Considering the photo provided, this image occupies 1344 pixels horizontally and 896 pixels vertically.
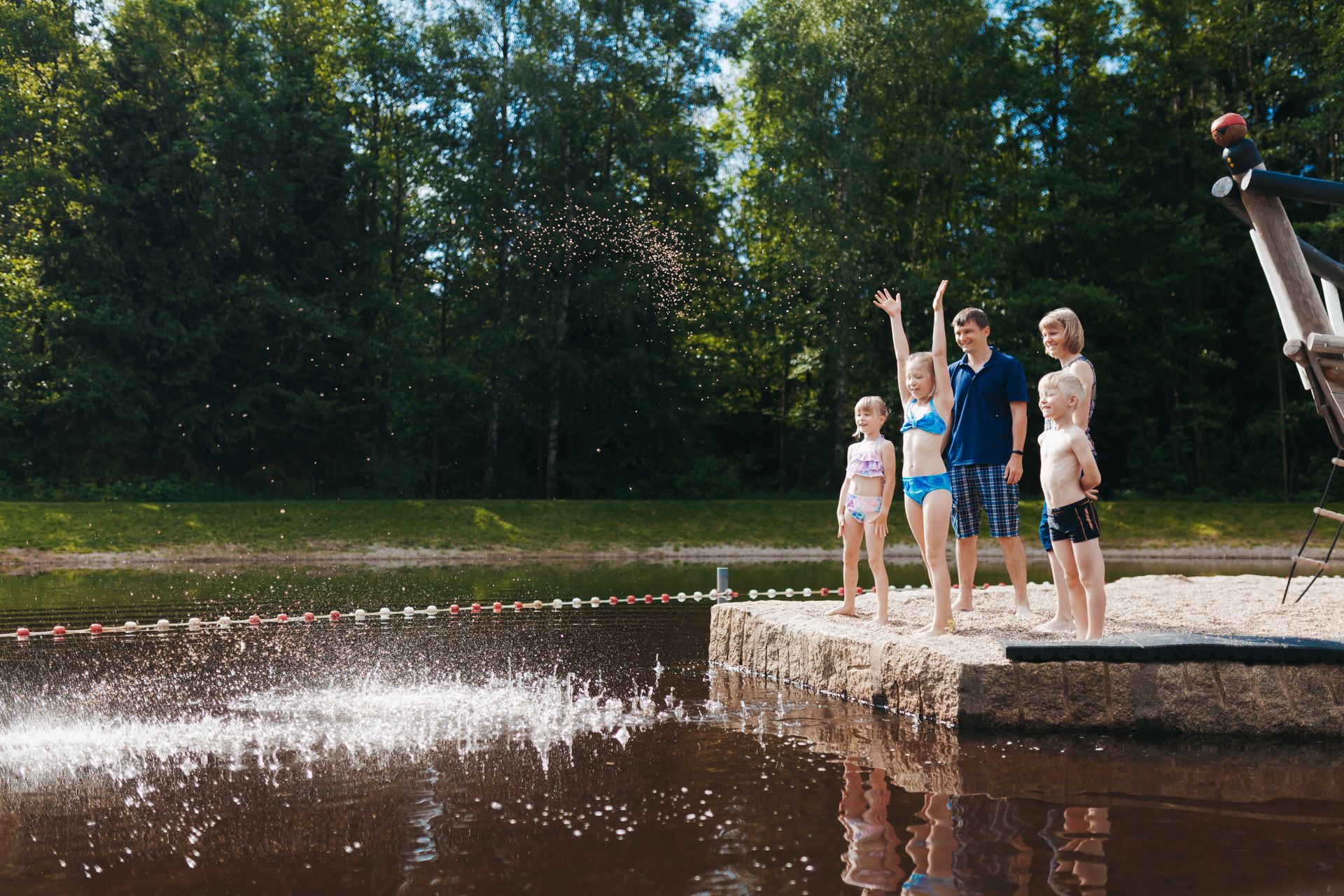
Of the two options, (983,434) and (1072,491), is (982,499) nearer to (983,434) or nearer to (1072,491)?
(983,434)

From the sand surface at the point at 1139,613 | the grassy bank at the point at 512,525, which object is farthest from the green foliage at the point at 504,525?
Result: the sand surface at the point at 1139,613

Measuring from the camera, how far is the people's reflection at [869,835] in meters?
3.42

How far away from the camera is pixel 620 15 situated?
3234 cm

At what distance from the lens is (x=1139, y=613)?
8.23m

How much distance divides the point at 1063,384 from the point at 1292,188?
155cm

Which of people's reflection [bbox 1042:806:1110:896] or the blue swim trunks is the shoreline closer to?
the blue swim trunks

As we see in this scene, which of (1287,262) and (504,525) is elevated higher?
(1287,262)

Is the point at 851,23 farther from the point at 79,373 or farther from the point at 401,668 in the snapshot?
the point at 401,668

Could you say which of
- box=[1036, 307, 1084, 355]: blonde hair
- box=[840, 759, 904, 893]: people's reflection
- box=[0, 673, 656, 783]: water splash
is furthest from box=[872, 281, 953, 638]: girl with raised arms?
box=[840, 759, 904, 893]: people's reflection

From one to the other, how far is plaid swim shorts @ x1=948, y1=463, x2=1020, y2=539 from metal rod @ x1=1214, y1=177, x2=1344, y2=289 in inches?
89.7

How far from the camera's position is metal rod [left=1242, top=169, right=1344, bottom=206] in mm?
5344

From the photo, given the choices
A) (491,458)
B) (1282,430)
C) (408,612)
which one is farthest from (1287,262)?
(1282,430)

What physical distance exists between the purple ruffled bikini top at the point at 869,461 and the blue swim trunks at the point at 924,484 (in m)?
0.33

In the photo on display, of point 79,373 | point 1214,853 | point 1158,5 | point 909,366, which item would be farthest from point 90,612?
point 1158,5
